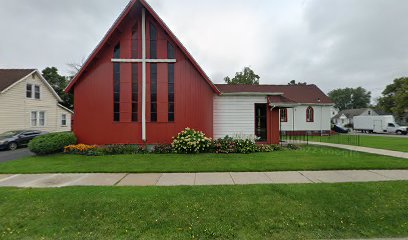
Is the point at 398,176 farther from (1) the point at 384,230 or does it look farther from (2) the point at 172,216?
(2) the point at 172,216

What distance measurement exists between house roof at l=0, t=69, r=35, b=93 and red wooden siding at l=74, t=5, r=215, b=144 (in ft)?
41.1

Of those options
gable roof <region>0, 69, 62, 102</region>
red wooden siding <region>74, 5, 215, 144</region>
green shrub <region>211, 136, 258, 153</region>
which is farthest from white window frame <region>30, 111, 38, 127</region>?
green shrub <region>211, 136, 258, 153</region>

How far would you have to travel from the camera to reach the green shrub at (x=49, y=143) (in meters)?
11.1

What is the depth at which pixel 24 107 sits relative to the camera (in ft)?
68.1

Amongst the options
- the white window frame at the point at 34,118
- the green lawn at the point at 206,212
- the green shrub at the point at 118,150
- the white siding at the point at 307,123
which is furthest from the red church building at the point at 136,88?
the white siding at the point at 307,123

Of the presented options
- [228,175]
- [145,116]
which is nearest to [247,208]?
[228,175]

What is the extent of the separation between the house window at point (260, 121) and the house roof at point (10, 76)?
22084 millimetres

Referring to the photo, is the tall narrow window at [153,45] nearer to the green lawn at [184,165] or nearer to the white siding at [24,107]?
the green lawn at [184,165]

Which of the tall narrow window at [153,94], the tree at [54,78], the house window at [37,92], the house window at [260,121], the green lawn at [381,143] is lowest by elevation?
the green lawn at [381,143]

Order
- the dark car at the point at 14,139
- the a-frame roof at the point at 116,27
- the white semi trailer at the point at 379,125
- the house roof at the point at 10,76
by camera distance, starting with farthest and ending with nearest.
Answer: the white semi trailer at the point at 379,125, the house roof at the point at 10,76, the dark car at the point at 14,139, the a-frame roof at the point at 116,27

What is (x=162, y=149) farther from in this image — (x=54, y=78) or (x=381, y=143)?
(x=54, y=78)

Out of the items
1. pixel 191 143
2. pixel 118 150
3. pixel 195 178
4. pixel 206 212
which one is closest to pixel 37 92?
pixel 118 150

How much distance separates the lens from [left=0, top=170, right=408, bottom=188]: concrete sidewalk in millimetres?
6353

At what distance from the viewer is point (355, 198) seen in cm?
514
